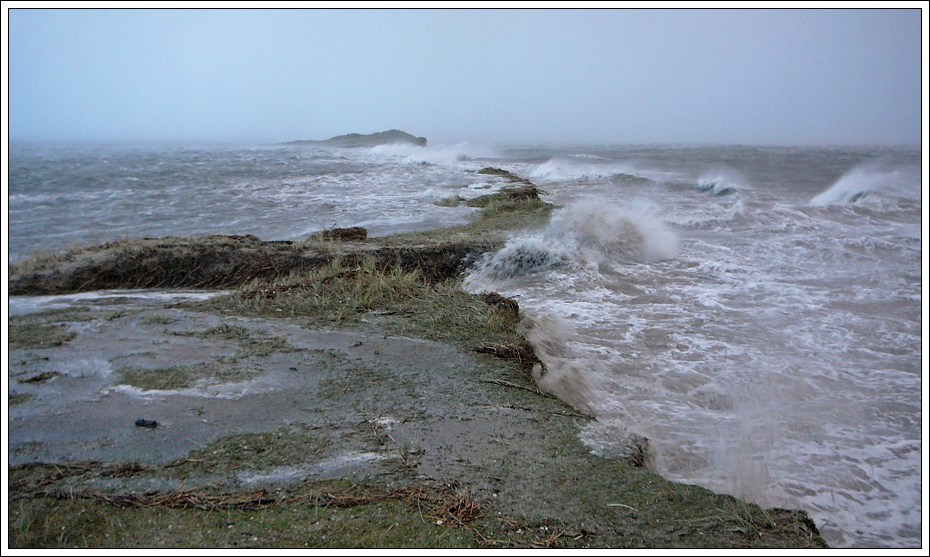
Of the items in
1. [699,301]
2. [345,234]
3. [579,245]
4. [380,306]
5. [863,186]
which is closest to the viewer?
[380,306]

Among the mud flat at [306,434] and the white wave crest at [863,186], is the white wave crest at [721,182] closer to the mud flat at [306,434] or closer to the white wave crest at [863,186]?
the white wave crest at [863,186]

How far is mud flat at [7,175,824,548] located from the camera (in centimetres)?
218

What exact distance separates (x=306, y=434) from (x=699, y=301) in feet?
16.8

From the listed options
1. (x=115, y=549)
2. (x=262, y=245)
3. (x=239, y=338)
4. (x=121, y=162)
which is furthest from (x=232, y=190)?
(x=115, y=549)

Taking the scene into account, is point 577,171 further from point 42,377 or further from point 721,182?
point 42,377

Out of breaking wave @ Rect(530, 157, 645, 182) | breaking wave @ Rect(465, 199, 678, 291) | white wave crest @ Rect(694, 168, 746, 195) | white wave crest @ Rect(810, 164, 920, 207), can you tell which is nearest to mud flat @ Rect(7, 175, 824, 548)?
breaking wave @ Rect(465, 199, 678, 291)

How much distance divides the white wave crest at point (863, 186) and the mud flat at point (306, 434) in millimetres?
14956

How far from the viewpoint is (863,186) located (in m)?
17.1

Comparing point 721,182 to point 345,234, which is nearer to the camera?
point 345,234

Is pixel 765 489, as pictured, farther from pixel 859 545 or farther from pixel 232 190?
pixel 232 190

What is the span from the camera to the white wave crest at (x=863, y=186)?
1619 cm

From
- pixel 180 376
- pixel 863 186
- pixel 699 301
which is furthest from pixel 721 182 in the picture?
pixel 180 376

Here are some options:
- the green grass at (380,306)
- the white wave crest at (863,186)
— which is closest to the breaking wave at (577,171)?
the white wave crest at (863,186)

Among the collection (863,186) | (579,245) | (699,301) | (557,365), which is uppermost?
(863,186)
